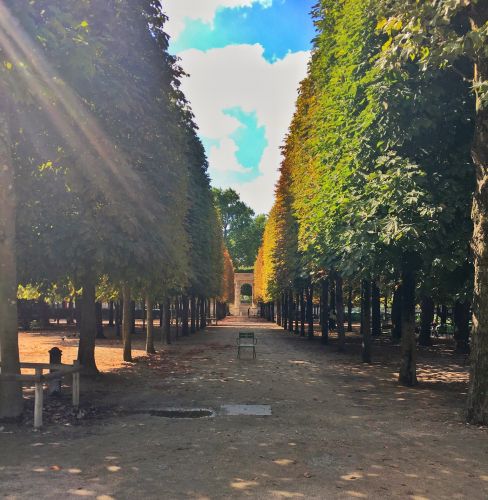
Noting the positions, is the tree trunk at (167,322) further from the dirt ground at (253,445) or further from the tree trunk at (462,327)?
the tree trunk at (462,327)

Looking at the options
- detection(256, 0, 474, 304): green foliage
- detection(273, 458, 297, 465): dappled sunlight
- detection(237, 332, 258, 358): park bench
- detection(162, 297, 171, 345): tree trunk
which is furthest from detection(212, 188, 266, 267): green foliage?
detection(273, 458, 297, 465): dappled sunlight

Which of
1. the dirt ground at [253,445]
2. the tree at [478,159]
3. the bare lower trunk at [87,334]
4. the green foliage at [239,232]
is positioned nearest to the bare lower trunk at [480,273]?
the tree at [478,159]

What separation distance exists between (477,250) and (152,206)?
768 cm

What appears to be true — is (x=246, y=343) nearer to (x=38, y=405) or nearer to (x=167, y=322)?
(x=167, y=322)

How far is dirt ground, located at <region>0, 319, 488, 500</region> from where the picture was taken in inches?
211

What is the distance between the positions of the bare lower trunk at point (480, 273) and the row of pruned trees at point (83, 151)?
647 centimetres

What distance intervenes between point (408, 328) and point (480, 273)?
4.66m

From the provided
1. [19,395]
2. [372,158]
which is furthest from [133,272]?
[372,158]

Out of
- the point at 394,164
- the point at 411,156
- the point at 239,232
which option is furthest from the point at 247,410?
the point at 239,232

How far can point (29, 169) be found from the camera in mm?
10312

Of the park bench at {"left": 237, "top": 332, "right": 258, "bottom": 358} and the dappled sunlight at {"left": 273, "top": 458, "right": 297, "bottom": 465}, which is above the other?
the park bench at {"left": 237, "top": 332, "right": 258, "bottom": 358}

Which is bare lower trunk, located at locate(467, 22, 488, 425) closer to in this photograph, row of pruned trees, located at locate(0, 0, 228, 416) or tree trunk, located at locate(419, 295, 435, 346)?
row of pruned trees, located at locate(0, 0, 228, 416)

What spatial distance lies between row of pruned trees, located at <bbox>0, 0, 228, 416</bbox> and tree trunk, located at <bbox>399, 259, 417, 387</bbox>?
20.4ft

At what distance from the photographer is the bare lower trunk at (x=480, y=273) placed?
8.52 m
